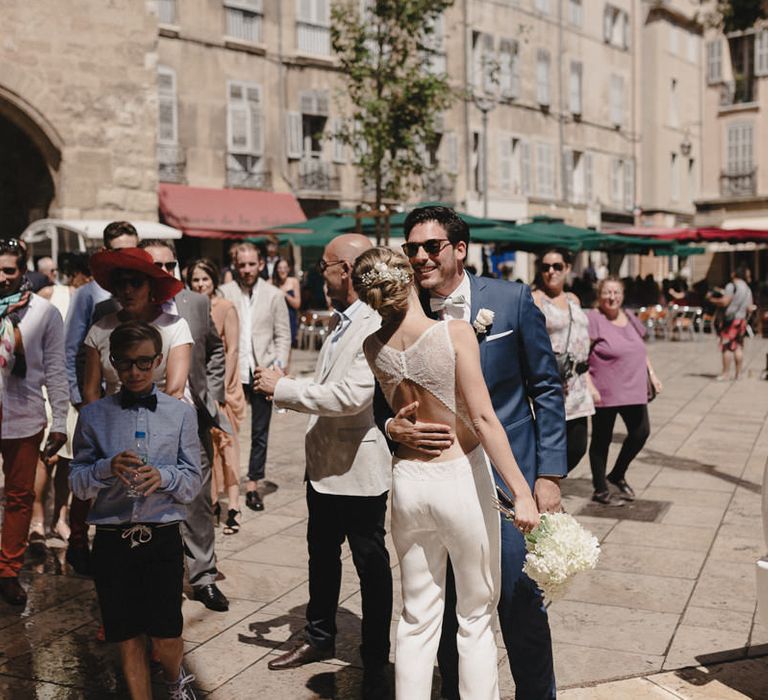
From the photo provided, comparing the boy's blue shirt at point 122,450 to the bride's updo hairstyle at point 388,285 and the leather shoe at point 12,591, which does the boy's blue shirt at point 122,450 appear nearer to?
the bride's updo hairstyle at point 388,285

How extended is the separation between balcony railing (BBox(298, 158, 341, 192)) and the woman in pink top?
21.9 meters

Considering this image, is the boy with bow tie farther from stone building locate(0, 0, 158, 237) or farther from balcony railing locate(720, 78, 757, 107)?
balcony railing locate(720, 78, 757, 107)

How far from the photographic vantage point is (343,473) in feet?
15.1

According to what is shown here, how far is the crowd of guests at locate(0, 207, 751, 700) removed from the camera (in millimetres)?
3518

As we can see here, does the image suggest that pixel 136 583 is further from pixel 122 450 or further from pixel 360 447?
pixel 360 447

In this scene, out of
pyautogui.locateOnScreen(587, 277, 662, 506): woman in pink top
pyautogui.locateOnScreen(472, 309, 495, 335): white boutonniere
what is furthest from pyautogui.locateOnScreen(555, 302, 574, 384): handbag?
pyautogui.locateOnScreen(472, 309, 495, 335): white boutonniere

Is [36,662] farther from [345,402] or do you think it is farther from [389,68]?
[389,68]

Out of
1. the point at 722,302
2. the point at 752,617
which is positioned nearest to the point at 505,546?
the point at 752,617

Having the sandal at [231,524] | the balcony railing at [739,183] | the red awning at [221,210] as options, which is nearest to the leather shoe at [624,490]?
the sandal at [231,524]

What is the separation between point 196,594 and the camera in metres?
5.69

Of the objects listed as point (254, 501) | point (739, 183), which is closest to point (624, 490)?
point (254, 501)

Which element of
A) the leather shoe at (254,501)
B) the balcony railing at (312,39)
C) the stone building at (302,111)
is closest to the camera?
the leather shoe at (254,501)

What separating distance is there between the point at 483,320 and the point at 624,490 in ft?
15.6

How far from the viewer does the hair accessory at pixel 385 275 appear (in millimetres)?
3471
